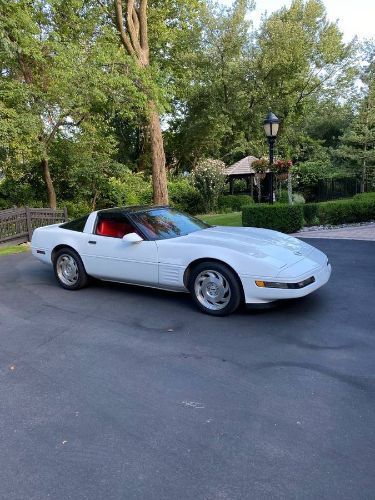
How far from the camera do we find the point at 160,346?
3998mm

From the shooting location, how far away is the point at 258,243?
5.02 meters

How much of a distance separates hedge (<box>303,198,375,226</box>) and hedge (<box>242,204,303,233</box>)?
1.50m

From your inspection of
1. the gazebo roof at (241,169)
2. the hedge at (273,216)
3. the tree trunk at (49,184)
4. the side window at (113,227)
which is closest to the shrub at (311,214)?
the hedge at (273,216)

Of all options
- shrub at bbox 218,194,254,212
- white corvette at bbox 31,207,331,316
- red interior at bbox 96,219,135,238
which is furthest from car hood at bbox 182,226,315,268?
shrub at bbox 218,194,254,212

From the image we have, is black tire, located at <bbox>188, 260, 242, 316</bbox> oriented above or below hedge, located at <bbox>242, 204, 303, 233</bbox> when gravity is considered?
below

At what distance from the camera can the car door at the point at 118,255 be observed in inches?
208

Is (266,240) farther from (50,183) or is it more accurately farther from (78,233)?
(50,183)

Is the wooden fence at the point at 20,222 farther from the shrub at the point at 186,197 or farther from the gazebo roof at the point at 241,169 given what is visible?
the gazebo roof at the point at 241,169

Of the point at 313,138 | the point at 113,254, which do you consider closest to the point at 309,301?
the point at 113,254

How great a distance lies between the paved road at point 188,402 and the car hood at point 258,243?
0.65m

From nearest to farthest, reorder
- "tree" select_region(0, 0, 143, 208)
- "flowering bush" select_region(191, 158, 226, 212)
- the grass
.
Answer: the grass, "tree" select_region(0, 0, 143, 208), "flowering bush" select_region(191, 158, 226, 212)

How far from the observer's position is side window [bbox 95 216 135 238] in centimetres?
564

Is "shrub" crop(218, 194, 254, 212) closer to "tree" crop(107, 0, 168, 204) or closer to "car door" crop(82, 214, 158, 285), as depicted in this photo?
"tree" crop(107, 0, 168, 204)

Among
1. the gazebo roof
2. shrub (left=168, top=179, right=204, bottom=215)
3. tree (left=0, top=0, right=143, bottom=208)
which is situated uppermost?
tree (left=0, top=0, right=143, bottom=208)
